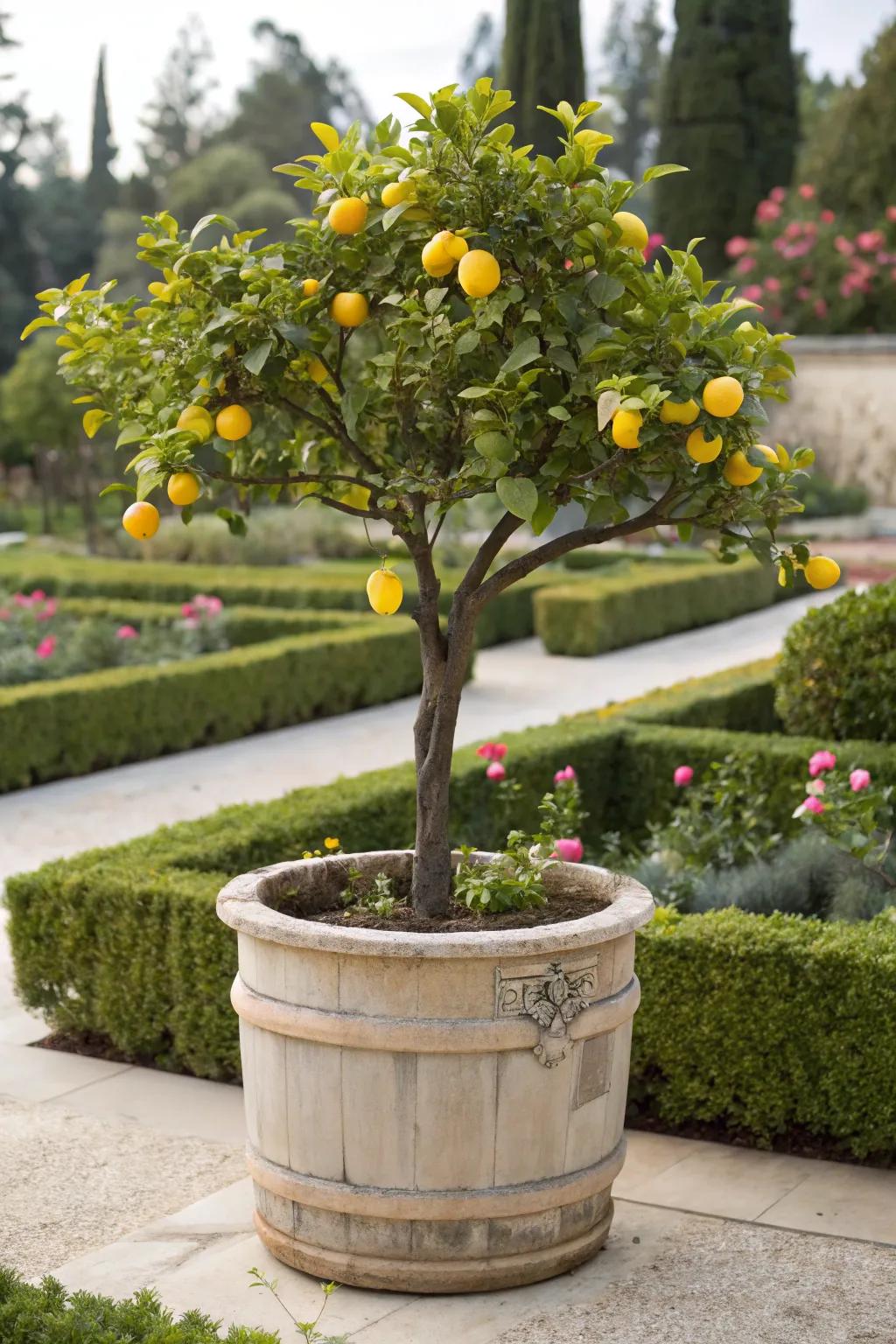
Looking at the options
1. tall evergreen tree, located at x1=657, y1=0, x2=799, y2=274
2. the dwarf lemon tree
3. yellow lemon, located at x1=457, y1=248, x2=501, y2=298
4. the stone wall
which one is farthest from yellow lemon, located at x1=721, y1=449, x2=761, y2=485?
tall evergreen tree, located at x1=657, y1=0, x2=799, y2=274

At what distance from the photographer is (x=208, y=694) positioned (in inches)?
364

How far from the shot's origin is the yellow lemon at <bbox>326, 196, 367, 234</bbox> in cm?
304

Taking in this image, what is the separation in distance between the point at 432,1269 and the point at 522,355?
1.77 meters

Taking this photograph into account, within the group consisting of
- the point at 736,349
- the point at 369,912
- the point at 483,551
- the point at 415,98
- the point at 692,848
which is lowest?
the point at 692,848

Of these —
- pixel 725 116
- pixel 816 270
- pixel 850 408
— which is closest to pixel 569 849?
pixel 850 408

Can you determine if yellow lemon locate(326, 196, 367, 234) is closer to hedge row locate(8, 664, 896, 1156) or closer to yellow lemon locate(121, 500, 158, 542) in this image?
yellow lemon locate(121, 500, 158, 542)

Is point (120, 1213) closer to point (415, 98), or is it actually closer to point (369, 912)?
point (369, 912)

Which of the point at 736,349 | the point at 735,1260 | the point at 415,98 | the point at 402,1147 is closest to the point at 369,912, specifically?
the point at 402,1147

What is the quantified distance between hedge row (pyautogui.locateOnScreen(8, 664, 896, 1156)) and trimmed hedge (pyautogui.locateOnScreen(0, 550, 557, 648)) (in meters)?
7.17

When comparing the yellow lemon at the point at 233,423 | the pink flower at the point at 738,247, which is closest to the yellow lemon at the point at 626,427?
the yellow lemon at the point at 233,423

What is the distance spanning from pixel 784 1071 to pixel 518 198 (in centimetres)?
224

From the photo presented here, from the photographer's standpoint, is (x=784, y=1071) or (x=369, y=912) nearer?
(x=369, y=912)

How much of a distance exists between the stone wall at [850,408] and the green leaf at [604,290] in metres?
20.0

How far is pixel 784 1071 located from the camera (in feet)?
12.7
